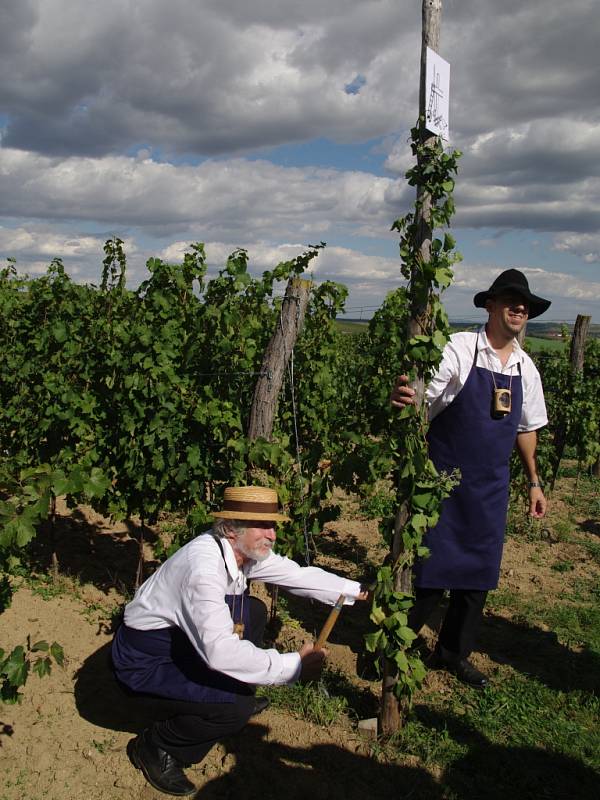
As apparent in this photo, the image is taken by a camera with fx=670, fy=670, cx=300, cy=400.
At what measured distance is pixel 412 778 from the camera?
272 cm

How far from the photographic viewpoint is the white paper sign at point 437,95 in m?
2.60

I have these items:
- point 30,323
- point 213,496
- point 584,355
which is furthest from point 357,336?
point 213,496

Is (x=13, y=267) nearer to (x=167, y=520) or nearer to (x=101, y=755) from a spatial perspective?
(x=167, y=520)

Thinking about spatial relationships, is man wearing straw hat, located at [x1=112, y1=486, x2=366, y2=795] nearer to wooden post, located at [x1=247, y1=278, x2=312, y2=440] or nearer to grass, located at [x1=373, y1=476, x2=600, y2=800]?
grass, located at [x1=373, y1=476, x2=600, y2=800]

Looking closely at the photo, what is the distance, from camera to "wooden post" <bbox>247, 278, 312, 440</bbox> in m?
3.71

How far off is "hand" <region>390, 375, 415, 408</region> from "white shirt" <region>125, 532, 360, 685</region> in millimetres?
796

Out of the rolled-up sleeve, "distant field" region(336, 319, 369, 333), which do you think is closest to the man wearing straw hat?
the rolled-up sleeve

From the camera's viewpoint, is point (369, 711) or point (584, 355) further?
point (584, 355)

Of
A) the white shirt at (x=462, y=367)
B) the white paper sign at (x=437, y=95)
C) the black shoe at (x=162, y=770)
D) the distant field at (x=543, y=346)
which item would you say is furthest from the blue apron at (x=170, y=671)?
the distant field at (x=543, y=346)

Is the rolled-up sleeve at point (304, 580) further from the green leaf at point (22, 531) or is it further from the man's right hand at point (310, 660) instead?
the green leaf at point (22, 531)

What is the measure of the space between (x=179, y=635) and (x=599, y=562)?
4.31 meters

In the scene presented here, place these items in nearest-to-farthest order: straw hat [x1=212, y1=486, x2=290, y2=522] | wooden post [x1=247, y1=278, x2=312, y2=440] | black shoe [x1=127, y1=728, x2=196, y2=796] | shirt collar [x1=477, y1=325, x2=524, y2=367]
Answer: straw hat [x1=212, y1=486, x2=290, y2=522], black shoe [x1=127, y1=728, x2=196, y2=796], shirt collar [x1=477, y1=325, x2=524, y2=367], wooden post [x1=247, y1=278, x2=312, y2=440]

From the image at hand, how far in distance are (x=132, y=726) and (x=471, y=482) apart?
1936mm

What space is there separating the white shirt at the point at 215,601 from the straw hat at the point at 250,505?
159 millimetres
